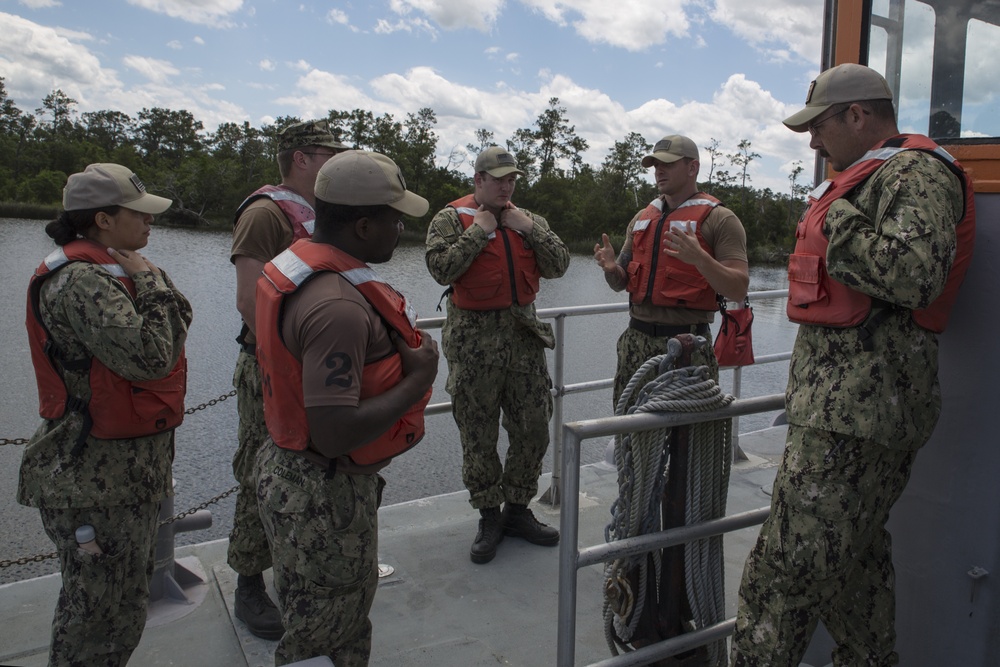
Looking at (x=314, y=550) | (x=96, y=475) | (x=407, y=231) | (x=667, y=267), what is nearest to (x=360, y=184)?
(x=314, y=550)

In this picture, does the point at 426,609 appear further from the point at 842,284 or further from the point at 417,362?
the point at 842,284

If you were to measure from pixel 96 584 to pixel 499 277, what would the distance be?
2.03m

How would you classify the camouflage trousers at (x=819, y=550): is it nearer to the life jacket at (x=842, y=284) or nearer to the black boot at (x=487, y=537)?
the life jacket at (x=842, y=284)

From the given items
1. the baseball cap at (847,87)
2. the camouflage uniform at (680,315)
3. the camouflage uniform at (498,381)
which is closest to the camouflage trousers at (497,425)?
the camouflage uniform at (498,381)

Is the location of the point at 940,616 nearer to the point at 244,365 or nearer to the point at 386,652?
the point at 386,652

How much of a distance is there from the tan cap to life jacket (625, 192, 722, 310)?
22cm

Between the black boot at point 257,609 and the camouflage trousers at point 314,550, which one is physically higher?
the camouflage trousers at point 314,550

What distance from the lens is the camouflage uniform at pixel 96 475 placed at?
2109 millimetres

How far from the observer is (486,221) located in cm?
353

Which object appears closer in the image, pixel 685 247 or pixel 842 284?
pixel 842 284

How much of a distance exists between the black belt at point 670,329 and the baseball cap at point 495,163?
3.09 feet

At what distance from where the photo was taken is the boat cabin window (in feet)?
7.13

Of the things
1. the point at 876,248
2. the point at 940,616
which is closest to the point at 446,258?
the point at 876,248

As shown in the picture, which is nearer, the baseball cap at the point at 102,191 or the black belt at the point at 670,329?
the baseball cap at the point at 102,191
